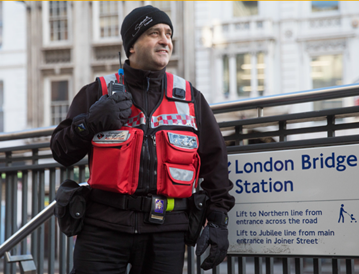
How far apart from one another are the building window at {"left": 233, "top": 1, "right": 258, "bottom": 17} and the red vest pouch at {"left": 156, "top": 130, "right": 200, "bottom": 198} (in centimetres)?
1599

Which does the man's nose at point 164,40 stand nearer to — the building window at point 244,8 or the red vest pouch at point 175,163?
the red vest pouch at point 175,163

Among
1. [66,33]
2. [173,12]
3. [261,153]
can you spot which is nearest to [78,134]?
[261,153]

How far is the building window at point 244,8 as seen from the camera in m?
17.5

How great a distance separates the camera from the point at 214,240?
2.38 m

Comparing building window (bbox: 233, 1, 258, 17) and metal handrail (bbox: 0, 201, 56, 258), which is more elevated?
building window (bbox: 233, 1, 258, 17)

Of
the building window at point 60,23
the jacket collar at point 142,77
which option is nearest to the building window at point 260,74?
the building window at point 60,23

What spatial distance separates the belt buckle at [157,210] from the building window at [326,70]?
14.9 metres

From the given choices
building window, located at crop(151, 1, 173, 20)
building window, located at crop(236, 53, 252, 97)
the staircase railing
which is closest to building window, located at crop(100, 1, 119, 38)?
building window, located at crop(151, 1, 173, 20)

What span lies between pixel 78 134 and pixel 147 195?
45 cm

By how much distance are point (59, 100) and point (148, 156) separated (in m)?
17.3

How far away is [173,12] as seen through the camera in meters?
18.1

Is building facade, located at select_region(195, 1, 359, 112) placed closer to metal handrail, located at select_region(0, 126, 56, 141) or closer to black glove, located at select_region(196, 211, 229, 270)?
metal handrail, located at select_region(0, 126, 56, 141)

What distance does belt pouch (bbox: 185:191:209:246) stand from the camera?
2430mm

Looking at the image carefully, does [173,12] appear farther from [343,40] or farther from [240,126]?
[240,126]
